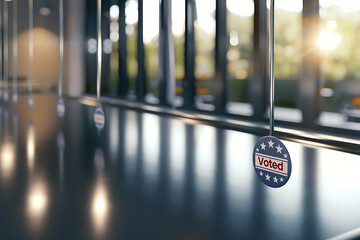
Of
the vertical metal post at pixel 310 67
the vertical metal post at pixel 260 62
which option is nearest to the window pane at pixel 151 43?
the vertical metal post at pixel 260 62

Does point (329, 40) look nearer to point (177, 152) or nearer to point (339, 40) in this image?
point (339, 40)

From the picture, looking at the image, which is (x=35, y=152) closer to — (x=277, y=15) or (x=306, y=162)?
(x=306, y=162)

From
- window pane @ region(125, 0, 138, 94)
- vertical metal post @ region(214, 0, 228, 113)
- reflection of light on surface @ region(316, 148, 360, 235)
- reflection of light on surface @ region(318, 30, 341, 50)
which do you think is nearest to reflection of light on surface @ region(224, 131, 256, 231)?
reflection of light on surface @ region(316, 148, 360, 235)

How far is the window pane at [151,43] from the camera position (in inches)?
388

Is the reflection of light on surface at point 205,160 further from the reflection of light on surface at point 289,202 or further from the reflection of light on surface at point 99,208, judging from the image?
the reflection of light on surface at point 99,208

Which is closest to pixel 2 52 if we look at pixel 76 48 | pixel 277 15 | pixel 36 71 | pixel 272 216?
pixel 36 71

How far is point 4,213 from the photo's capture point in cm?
244

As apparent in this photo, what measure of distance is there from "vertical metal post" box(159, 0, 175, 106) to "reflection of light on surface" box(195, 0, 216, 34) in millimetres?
759

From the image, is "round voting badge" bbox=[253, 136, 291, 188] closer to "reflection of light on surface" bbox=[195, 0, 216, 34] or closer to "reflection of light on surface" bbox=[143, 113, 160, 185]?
"reflection of light on surface" bbox=[143, 113, 160, 185]

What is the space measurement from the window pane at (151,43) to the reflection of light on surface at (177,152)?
3.33 metres

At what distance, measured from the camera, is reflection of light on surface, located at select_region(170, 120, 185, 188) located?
137 inches

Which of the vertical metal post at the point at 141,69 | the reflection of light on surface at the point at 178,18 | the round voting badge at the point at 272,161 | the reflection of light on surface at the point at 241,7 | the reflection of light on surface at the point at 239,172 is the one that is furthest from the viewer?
the vertical metal post at the point at 141,69

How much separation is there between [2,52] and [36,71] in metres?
1.62

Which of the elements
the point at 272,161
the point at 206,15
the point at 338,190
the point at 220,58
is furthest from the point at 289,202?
the point at 206,15
